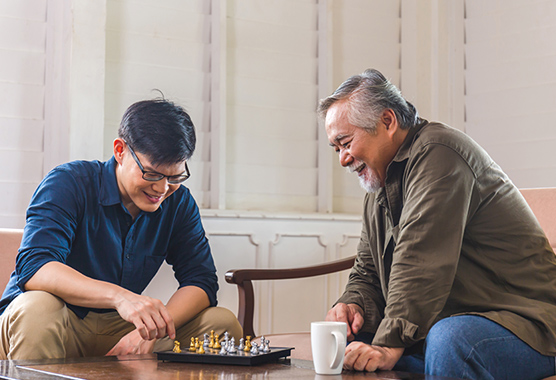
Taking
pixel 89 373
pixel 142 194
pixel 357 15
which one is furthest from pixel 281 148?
pixel 89 373

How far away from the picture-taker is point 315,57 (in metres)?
3.35

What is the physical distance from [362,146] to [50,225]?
872 millimetres

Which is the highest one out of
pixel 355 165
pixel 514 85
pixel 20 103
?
pixel 514 85

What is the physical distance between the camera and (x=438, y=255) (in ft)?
4.68

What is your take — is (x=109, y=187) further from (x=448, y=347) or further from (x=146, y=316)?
(x=448, y=347)

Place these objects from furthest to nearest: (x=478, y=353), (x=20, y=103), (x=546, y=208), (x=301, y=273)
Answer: (x=20, y=103) < (x=301, y=273) < (x=546, y=208) < (x=478, y=353)

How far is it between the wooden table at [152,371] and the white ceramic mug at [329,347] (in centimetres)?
2

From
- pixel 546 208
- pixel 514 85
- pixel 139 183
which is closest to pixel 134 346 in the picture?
pixel 139 183

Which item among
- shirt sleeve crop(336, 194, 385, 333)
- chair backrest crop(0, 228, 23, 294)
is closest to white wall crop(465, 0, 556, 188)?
shirt sleeve crop(336, 194, 385, 333)

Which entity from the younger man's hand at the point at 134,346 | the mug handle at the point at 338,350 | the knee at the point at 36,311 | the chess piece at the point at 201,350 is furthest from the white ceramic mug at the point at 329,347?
the knee at the point at 36,311

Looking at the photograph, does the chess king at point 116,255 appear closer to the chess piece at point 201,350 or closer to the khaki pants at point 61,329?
the khaki pants at point 61,329

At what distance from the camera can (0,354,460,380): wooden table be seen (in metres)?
1.18

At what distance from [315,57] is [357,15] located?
14.3 inches

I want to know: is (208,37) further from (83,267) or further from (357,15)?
(83,267)
